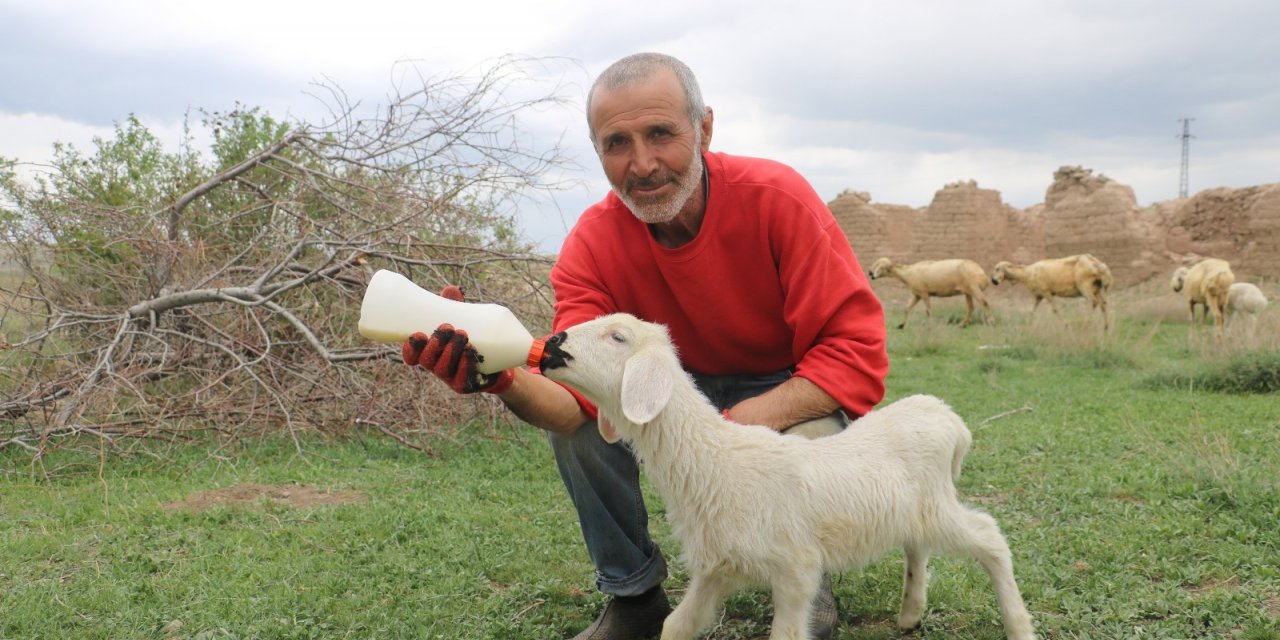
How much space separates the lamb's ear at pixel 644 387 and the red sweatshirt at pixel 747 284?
734mm

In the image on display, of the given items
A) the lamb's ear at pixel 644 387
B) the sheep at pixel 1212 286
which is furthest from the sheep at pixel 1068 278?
the lamb's ear at pixel 644 387

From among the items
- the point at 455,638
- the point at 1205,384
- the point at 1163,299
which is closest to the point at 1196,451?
the point at 1205,384

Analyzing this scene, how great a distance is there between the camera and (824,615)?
3.25m

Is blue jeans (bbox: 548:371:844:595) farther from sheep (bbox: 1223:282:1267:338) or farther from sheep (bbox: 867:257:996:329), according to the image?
sheep (bbox: 867:257:996:329)

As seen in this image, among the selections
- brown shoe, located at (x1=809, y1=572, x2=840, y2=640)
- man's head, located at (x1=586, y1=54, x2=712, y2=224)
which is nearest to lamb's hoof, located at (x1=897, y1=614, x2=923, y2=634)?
brown shoe, located at (x1=809, y1=572, x2=840, y2=640)

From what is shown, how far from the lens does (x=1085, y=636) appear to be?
10.3 feet

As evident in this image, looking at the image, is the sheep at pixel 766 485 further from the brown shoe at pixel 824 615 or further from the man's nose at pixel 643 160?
the man's nose at pixel 643 160

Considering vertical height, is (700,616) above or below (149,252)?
below

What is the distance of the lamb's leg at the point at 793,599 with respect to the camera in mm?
2771

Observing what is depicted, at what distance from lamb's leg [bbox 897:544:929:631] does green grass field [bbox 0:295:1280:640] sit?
0.07 meters

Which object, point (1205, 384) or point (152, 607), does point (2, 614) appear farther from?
point (1205, 384)

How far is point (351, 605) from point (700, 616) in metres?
1.48

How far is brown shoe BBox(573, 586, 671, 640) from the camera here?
3359mm

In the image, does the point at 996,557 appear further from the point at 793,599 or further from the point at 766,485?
the point at 766,485
